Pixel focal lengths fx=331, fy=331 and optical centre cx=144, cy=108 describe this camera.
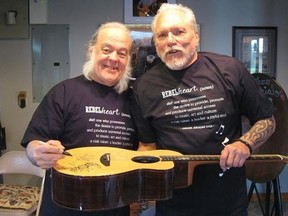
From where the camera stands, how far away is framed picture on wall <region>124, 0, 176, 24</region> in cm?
288

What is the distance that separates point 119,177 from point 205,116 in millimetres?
396

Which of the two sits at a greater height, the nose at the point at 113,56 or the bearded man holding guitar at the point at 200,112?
the nose at the point at 113,56

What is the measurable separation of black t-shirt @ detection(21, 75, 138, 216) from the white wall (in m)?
1.68

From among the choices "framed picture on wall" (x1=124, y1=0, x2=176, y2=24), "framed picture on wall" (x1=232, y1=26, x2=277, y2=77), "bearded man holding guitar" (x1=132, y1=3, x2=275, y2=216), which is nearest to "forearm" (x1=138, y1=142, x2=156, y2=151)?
"bearded man holding guitar" (x1=132, y1=3, x2=275, y2=216)

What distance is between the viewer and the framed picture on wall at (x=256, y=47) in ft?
9.77

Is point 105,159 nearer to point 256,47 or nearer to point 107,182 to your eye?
point 107,182

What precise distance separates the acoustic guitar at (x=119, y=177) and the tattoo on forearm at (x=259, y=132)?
77 mm

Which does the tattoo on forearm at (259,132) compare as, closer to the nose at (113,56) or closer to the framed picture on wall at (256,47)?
the nose at (113,56)

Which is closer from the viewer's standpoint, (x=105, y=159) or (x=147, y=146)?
→ (x=105, y=159)

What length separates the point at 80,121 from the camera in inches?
A: 52.2

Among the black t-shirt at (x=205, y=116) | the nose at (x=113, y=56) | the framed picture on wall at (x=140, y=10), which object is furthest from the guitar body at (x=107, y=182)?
the framed picture on wall at (x=140, y=10)

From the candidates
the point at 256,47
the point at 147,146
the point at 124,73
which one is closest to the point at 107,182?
the point at 147,146

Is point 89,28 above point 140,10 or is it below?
below

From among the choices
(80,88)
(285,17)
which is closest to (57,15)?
(80,88)
